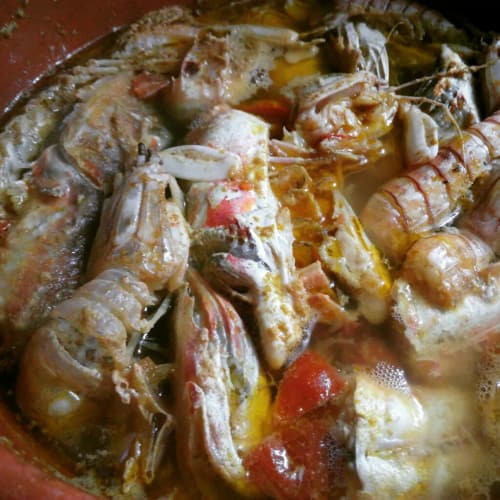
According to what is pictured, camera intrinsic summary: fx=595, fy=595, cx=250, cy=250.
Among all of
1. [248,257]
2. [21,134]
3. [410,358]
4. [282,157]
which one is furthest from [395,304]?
[21,134]

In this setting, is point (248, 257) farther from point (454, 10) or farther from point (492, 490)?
point (454, 10)

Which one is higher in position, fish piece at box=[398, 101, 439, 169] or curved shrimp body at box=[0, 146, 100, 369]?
curved shrimp body at box=[0, 146, 100, 369]

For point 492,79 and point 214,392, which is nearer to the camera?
point 214,392

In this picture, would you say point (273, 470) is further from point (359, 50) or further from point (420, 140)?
point (359, 50)

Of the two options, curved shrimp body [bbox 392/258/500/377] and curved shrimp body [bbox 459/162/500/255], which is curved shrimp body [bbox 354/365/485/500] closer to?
curved shrimp body [bbox 392/258/500/377]

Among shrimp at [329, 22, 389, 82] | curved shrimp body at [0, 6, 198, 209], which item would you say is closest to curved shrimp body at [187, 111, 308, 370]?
curved shrimp body at [0, 6, 198, 209]

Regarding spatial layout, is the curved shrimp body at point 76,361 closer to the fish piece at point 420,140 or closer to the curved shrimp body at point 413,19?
the fish piece at point 420,140

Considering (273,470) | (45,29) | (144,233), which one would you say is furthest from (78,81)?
(273,470)
